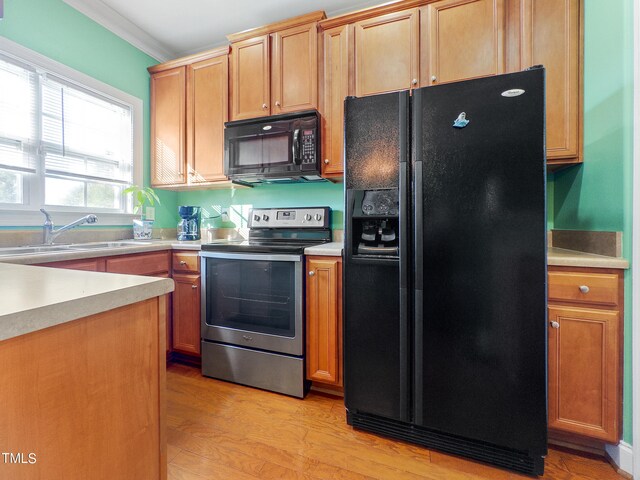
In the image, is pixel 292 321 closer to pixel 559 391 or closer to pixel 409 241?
pixel 409 241

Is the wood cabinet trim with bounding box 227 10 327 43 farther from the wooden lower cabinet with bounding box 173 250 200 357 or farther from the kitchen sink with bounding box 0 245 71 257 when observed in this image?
the kitchen sink with bounding box 0 245 71 257

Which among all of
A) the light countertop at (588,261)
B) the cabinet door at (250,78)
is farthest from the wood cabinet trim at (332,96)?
the light countertop at (588,261)

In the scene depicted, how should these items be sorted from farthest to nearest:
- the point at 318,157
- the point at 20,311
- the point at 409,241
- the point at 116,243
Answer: the point at 116,243
the point at 318,157
the point at 409,241
the point at 20,311

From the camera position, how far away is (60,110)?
208 centimetres

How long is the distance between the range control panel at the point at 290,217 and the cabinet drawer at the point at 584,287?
140 centimetres

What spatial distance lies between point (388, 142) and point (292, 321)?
3.79 feet

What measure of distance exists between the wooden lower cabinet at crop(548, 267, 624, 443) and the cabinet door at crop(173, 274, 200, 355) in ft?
6.82

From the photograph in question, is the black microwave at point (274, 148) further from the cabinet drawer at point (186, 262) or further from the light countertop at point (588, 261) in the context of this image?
the light countertop at point (588, 261)

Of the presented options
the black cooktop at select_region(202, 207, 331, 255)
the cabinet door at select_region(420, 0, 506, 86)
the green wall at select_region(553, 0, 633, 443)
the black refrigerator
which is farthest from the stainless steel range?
the green wall at select_region(553, 0, 633, 443)

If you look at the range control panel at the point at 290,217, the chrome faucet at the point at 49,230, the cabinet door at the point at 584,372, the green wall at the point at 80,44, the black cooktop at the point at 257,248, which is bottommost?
the cabinet door at the point at 584,372

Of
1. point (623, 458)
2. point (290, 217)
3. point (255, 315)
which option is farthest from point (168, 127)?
point (623, 458)

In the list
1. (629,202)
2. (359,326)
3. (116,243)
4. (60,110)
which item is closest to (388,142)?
(359,326)

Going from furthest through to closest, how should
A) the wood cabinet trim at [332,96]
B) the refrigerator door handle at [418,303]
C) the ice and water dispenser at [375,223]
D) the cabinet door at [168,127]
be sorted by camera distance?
the cabinet door at [168,127] → the wood cabinet trim at [332,96] → the ice and water dispenser at [375,223] → the refrigerator door handle at [418,303]

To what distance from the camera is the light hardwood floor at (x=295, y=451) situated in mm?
1287
